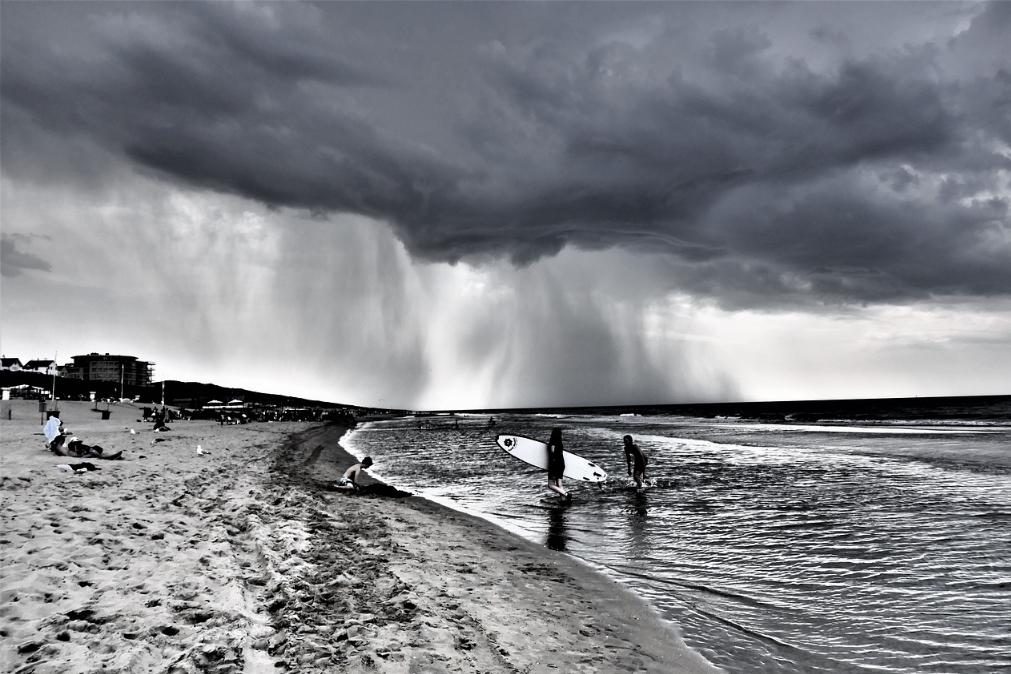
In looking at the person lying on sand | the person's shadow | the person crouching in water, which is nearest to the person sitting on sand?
the person crouching in water

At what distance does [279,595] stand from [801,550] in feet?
37.0

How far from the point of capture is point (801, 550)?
12555 millimetres

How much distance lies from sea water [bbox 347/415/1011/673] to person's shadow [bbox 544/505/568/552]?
0.06 metres

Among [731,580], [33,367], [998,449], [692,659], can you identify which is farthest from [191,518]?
[33,367]

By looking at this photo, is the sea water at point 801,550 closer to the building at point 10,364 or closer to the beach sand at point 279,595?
the beach sand at point 279,595

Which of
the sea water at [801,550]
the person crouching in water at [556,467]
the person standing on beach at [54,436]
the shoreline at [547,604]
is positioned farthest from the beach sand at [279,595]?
the person standing on beach at [54,436]

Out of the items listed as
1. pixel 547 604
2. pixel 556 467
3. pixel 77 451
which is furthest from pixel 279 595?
pixel 77 451

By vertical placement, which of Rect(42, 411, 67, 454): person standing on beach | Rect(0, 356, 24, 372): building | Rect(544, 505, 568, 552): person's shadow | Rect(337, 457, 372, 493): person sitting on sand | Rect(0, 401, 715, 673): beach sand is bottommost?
Rect(544, 505, 568, 552): person's shadow

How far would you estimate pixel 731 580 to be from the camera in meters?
10.4

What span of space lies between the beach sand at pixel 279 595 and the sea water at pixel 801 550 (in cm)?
132

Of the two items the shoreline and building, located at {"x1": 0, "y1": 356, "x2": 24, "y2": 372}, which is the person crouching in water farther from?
building, located at {"x1": 0, "y1": 356, "x2": 24, "y2": 372}

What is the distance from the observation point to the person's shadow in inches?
524

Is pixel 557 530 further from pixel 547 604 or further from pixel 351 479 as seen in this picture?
pixel 351 479

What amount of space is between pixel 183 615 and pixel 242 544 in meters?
3.76
